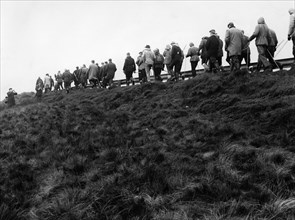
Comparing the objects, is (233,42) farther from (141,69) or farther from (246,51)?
(141,69)

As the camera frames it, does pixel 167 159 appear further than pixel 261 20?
No

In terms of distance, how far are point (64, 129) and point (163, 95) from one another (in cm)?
449

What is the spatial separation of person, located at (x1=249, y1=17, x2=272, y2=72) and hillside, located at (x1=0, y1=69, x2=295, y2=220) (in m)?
0.95

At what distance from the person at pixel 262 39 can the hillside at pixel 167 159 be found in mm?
953

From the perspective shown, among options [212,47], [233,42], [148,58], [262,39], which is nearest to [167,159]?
[262,39]

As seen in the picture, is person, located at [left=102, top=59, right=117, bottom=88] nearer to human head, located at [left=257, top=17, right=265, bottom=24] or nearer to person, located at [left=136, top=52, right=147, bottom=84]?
person, located at [left=136, top=52, right=147, bottom=84]

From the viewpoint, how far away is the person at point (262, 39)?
472 inches

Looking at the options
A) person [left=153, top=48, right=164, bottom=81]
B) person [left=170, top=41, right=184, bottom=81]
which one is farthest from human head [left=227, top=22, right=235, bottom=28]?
person [left=153, top=48, right=164, bottom=81]

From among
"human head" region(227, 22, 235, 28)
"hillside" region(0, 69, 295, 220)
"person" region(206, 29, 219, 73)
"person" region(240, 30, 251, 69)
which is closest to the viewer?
"hillside" region(0, 69, 295, 220)

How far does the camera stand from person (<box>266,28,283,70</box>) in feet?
40.5

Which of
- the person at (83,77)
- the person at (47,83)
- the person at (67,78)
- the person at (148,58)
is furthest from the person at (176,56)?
the person at (47,83)

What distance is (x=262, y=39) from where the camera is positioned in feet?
39.5

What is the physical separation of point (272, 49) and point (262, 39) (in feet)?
2.99

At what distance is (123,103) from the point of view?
1363 centimetres
